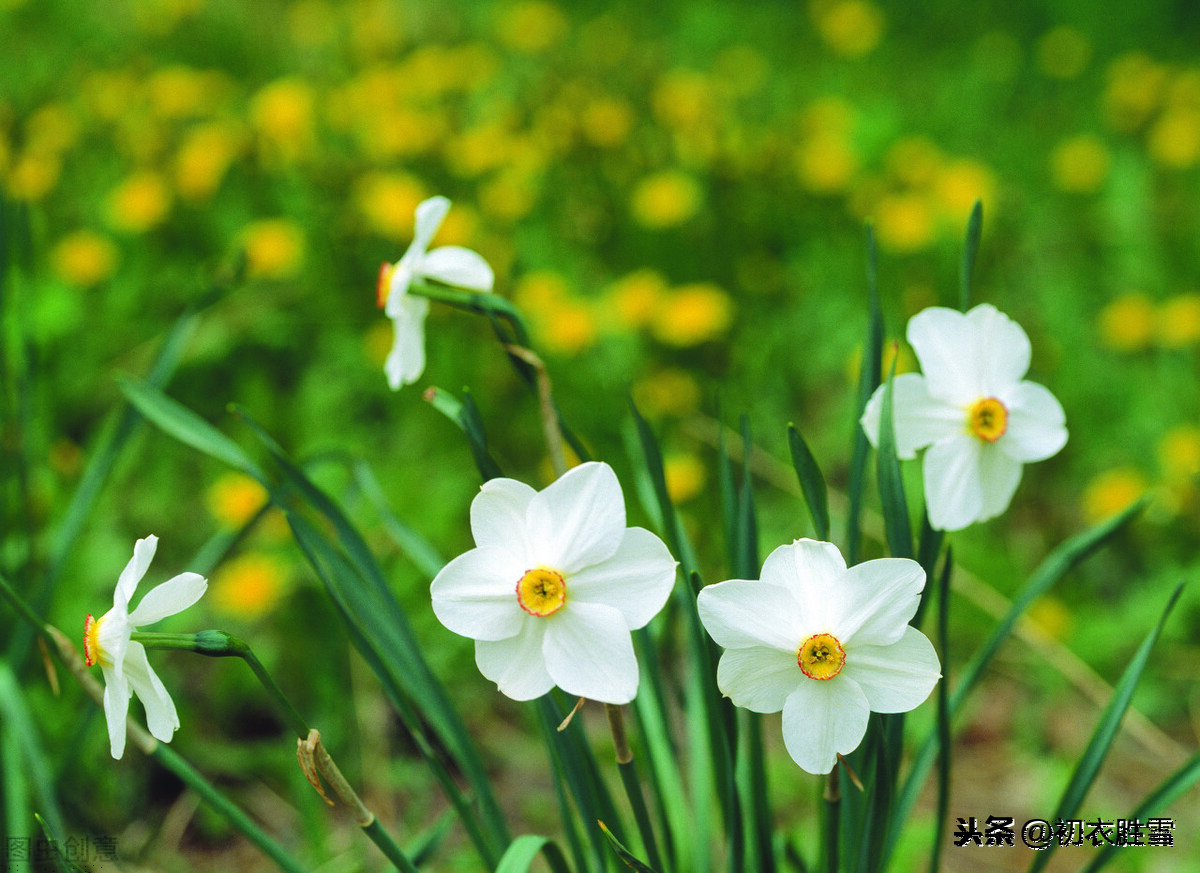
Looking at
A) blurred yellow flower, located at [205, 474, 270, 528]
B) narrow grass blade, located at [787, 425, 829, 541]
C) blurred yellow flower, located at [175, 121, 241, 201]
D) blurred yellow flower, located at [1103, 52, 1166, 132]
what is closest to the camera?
narrow grass blade, located at [787, 425, 829, 541]

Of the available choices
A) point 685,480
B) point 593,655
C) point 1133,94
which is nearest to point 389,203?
point 685,480

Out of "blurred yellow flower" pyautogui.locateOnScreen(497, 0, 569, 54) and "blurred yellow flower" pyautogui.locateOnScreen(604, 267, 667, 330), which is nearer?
"blurred yellow flower" pyautogui.locateOnScreen(604, 267, 667, 330)

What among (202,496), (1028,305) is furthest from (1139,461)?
(202,496)

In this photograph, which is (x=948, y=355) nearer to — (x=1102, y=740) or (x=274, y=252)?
(x=1102, y=740)

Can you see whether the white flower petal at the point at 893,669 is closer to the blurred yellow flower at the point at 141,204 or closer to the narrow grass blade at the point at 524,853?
the narrow grass blade at the point at 524,853

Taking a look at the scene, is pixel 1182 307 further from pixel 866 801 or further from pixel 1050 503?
pixel 866 801

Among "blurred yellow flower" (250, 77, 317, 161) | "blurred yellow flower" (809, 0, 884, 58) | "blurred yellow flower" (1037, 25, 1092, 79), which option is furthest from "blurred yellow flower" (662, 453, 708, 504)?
"blurred yellow flower" (1037, 25, 1092, 79)

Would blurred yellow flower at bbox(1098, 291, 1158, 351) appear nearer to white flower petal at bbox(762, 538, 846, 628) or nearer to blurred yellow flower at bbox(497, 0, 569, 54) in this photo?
white flower petal at bbox(762, 538, 846, 628)
